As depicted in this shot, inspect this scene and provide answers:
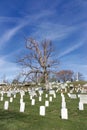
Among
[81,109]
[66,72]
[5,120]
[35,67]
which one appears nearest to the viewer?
[5,120]

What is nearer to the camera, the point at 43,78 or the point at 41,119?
the point at 41,119

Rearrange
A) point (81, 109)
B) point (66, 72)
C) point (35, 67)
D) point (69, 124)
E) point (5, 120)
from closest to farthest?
point (69, 124)
point (5, 120)
point (81, 109)
point (35, 67)
point (66, 72)

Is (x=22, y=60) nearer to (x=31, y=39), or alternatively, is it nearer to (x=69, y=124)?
(x=31, y=39)

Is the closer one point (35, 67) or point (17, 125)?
point (17, 125)

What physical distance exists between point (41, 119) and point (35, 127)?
122 centimetres

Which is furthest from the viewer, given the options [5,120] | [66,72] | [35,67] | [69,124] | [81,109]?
[66,72]

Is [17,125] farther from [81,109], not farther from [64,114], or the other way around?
[81,109]

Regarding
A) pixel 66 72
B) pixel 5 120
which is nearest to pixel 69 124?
pixel 5 120

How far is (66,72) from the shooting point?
100938 mm

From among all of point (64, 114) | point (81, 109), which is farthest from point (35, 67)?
point (64, 114)

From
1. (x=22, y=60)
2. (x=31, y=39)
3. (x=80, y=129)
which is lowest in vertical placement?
(x=80, y=129)

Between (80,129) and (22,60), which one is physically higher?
(22,60)

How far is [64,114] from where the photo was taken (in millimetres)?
10109

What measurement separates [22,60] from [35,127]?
29.6 metres
